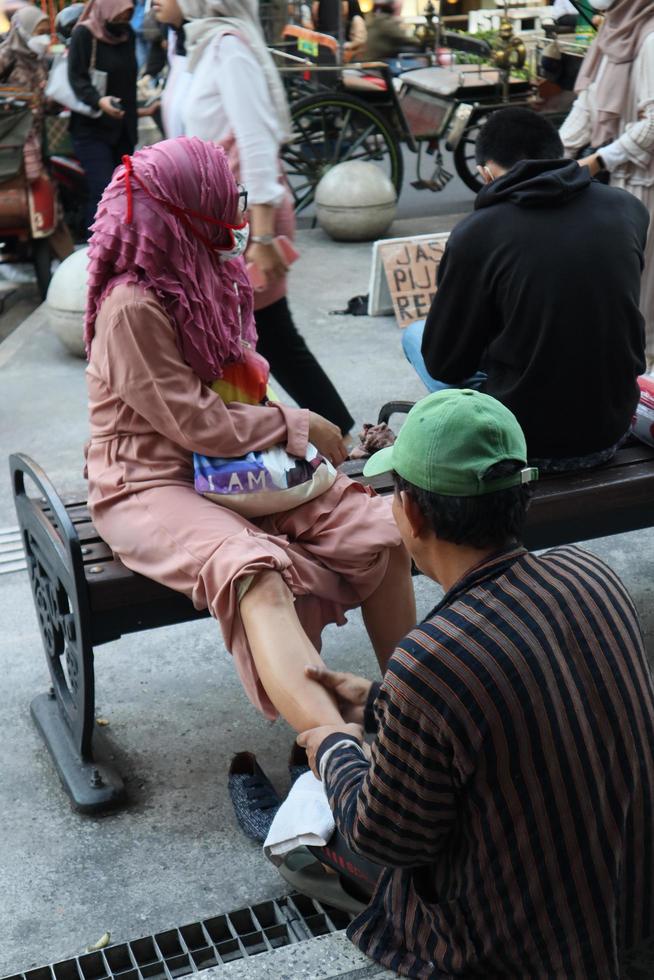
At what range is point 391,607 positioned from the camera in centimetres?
306

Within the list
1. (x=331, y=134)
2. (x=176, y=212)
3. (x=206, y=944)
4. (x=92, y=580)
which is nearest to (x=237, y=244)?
(x=176, y=212)

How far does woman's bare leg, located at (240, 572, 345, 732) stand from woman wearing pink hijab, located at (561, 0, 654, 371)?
11.1 feet

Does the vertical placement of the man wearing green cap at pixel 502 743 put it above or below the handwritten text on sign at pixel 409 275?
above

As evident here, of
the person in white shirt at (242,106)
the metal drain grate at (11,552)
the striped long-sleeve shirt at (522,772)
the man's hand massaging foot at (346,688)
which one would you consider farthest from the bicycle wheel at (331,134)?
the striped long-sleeve shirt at (522,772)

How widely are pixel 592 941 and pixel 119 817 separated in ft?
4.91

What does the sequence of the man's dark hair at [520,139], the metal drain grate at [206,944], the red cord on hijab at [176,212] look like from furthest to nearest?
the man's dark hair at [520,139] < the red cord on hijab at [176,212] < the metal drain grate at [206,944]

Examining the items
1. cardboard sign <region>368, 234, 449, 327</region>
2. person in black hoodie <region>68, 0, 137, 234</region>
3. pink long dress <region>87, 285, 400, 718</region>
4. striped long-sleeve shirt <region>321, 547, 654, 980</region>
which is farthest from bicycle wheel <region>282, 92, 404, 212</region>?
striped long-sleeve shirt <region>321, 547, 654, 980</region>

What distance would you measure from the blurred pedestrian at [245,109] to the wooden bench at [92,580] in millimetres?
1035

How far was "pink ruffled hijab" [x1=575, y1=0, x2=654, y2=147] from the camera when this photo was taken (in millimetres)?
5254

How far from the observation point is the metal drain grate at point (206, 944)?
97.3 inches

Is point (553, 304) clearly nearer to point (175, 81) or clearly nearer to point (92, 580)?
point (92, 580)

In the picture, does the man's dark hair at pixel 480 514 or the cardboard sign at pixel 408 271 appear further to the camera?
the cardboard sign at pixel 408 271

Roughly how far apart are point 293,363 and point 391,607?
1561 millimetres

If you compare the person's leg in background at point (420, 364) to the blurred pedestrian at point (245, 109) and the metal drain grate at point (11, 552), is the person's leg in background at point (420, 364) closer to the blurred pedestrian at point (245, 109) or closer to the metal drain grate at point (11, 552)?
the blurred pedestrian at point (245, 109)
